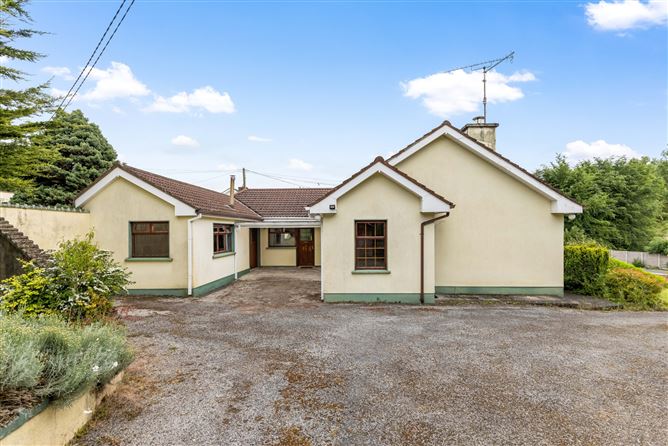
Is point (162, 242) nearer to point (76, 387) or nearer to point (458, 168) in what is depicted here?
point (76, 387)

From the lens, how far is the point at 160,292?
11.9 metres

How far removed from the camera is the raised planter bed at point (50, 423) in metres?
3.06

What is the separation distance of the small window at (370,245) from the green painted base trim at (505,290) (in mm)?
2849

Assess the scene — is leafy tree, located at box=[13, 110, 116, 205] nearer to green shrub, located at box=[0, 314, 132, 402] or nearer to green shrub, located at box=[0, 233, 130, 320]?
green shrub, located at box=[0, 233, 130, 320]

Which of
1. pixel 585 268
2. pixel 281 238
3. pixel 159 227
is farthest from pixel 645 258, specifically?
pixel 159 227

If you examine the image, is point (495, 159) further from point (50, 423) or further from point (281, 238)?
point (281, 238)

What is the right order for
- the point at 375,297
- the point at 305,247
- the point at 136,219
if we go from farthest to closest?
the point at 305,247 → the point at 136,219 → the point at 375,297

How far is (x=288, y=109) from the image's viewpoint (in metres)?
17.2

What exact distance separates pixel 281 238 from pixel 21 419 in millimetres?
17404

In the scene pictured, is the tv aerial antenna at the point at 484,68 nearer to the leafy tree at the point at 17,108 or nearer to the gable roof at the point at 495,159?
the gable roof at the point at 495,159

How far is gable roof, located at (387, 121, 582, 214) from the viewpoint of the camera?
11.6 metres

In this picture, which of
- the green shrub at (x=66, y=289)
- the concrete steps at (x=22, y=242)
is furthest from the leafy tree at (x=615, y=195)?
the concrete steps at (x=22, y=242)

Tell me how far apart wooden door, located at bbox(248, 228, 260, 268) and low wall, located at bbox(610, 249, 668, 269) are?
26581 millimetres

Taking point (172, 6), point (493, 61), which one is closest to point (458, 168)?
point (493, 61)
